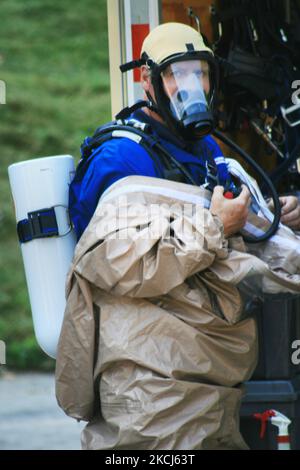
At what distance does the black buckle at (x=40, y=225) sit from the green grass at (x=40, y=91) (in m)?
5.27

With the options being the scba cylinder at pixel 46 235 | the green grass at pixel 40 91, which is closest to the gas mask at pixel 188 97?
the scba cylinder at pixel 46 235

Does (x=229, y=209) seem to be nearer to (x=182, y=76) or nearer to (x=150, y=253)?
(x=150, y=253)

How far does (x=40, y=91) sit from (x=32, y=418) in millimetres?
3061

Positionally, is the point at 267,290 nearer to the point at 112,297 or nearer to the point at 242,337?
the point at 242,337

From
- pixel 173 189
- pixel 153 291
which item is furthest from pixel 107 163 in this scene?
pixel 153 291

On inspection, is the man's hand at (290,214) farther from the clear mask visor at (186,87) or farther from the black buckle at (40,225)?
the black buckle at (40,225)

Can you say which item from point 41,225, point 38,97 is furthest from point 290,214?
point 38,97

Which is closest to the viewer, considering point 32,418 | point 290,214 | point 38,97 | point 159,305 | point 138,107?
point 159,305

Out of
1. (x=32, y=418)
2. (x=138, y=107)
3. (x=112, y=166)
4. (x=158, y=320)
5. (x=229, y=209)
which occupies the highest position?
(x=138, y=107)

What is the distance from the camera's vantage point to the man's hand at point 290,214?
165 inches

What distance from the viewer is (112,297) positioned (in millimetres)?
3646

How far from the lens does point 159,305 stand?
3.64 m

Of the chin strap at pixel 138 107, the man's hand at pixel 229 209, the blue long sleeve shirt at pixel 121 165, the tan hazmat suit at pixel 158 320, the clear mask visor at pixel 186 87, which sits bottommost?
the tan hazmat suit at pixel 158 320

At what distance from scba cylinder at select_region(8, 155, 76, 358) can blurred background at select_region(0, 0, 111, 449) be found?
511 cm
